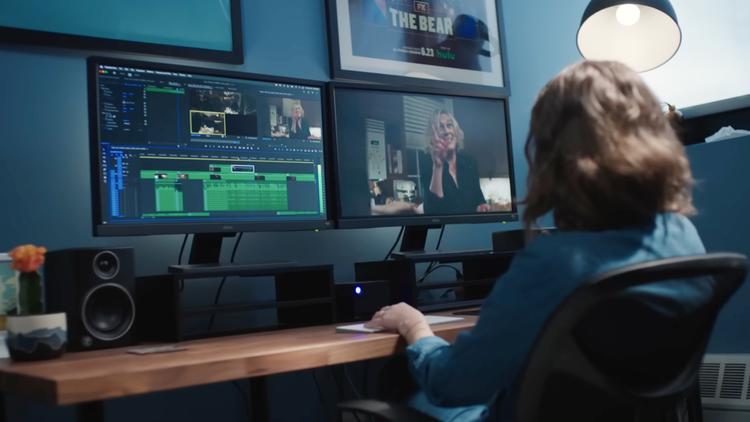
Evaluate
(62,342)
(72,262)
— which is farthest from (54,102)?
(62,342)

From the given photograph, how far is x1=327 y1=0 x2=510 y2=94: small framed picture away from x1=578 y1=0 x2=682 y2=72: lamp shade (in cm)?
35

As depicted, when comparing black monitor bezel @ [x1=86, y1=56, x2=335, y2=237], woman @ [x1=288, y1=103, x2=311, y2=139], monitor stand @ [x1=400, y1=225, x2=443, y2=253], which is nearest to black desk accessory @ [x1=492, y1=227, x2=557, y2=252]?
monitor stand @ [x1=400, y1=225, x2=443, y2=253]

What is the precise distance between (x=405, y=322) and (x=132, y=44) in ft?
3.52

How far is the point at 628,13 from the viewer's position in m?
2.10

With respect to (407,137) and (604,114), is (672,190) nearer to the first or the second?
(604,114)

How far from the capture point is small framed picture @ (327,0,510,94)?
6.74ft

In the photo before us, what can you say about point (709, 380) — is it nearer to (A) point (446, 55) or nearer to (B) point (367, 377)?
(B) point (367, 377)

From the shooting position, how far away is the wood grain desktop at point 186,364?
85 centimetres

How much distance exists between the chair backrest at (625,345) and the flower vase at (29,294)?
863 millimetres

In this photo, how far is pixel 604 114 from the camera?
86cm

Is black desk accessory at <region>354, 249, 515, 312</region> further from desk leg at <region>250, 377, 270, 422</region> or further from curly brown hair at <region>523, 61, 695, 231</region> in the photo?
curly brown hair at <region>523, 61, 695, 231</region>

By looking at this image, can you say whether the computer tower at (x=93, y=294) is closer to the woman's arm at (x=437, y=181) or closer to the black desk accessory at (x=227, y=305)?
the black desk accessory at (x=227, y=305)

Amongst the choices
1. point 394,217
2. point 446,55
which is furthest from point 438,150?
point 446,55

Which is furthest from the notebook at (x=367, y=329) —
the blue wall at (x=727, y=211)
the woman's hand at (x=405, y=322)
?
the blue wall at (x=727, y=211)
